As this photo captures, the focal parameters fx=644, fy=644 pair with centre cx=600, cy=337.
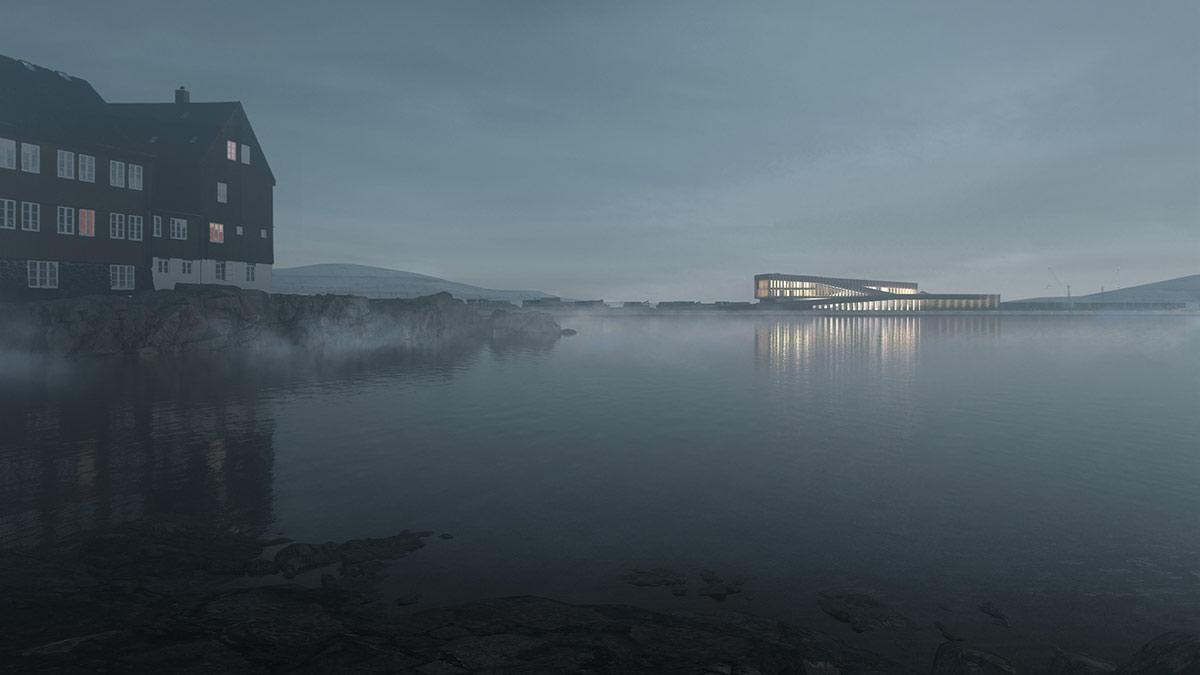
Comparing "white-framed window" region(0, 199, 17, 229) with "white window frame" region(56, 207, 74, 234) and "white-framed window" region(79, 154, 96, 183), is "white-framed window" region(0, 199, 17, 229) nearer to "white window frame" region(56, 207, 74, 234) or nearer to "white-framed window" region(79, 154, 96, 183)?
"white window frame" region(56, 207, 74, 234)

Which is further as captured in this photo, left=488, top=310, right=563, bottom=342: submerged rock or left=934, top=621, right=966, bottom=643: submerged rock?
left=488, top=310, right=563, bottom=342: submerged rock

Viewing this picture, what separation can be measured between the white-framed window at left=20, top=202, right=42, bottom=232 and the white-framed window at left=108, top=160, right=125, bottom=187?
587 centimetres

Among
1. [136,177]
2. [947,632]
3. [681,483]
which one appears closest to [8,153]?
[136,177]

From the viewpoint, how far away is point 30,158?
50094 millimetres

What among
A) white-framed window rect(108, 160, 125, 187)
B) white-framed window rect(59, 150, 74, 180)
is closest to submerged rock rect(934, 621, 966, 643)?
white-framed window rect(59, 150, 74, 180)

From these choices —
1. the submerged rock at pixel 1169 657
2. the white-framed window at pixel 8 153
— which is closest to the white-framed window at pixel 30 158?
the white-framed window at pixel 8 153

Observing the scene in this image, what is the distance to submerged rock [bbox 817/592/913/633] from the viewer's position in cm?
1048

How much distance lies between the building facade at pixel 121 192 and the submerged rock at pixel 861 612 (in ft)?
210

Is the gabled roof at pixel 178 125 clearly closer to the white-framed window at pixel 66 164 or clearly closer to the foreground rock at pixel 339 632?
the white-framed window at pixel 66 164

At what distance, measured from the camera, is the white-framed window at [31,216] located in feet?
165

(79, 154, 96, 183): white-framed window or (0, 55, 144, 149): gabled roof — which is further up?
(0, 55, 144, 149): gabled roof

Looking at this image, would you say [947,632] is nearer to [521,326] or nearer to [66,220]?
[66,220]

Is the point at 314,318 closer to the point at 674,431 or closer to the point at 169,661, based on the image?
the point at 674,431

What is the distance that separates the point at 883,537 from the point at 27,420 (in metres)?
31.5
